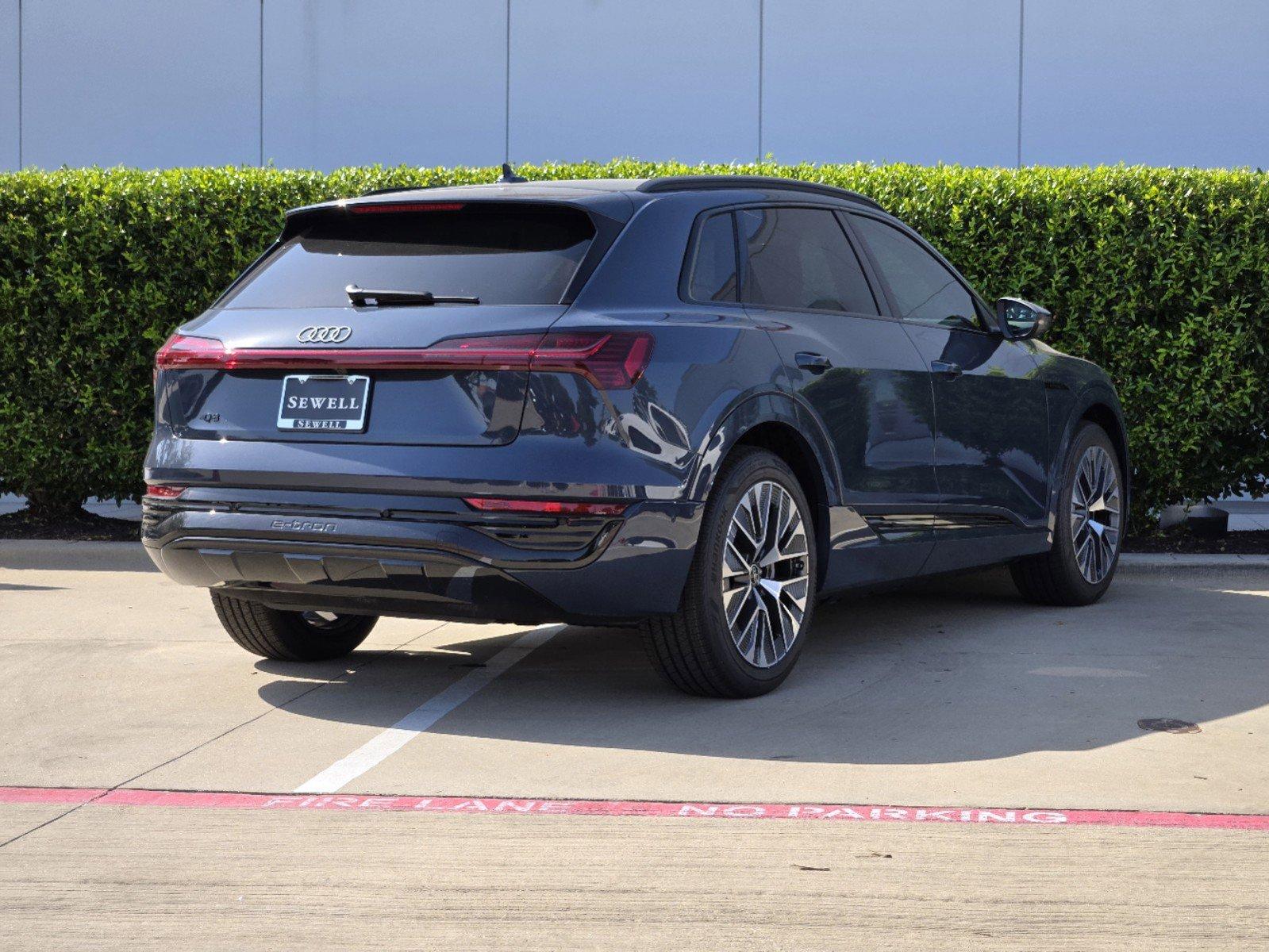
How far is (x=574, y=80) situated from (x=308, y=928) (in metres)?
12.0

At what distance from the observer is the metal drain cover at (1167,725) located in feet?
18.0

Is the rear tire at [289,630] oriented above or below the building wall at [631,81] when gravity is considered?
below

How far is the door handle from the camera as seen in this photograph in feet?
19.9

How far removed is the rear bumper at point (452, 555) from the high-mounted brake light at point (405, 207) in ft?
3.47

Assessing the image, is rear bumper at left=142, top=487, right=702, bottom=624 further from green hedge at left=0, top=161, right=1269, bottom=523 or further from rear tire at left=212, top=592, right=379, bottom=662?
green hedge at left=0, top=161, right=1269, bottom=523

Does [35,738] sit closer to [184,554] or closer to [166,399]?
[184,554]

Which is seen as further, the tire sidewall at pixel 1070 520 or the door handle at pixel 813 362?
the tire sidewall at pixel 1070 520

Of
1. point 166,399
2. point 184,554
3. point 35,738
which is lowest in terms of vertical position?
point 35,738

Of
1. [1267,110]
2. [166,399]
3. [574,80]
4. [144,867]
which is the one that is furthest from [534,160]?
[144,867]

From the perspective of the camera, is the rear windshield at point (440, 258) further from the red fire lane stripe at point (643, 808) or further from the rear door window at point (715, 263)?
the red fire lane stripe at point (643, 808)

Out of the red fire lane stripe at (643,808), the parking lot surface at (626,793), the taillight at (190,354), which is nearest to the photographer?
the parking lot surface at (626,793)

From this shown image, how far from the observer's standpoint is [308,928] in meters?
3.62

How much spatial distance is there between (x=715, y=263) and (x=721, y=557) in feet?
3.53

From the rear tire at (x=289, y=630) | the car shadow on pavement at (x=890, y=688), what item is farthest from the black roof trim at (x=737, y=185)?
the rear tire at (x=289, y=630)
